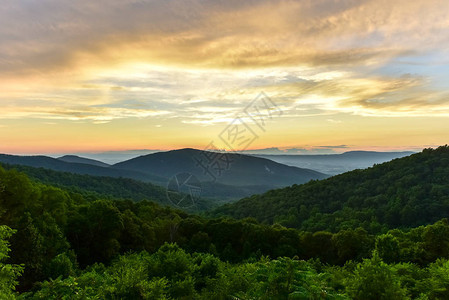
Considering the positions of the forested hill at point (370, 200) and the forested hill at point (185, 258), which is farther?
the forested hill at point (370, 200)

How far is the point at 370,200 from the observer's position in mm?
114312

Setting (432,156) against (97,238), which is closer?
(97,238)

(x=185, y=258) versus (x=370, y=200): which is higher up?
(x=185, y=258)

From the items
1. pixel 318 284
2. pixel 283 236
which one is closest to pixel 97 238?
pixel 283 236

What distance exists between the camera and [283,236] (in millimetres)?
52531

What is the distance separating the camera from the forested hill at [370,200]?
318 feet

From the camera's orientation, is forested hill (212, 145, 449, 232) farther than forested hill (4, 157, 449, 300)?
Yes

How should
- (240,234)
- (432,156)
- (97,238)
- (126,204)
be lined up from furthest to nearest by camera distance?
(432,156), (126,204), (240,234), (97,238)

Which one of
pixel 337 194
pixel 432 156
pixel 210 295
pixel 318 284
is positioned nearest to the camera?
pixel 318 284

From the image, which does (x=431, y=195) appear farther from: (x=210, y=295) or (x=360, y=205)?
(x=210, y=295)

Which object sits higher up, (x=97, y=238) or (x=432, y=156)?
(x=432, y=156)

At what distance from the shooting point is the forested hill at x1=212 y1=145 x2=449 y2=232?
97.0 m

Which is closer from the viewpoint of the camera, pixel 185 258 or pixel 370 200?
pixel 185 258

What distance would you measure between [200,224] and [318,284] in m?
48.7
